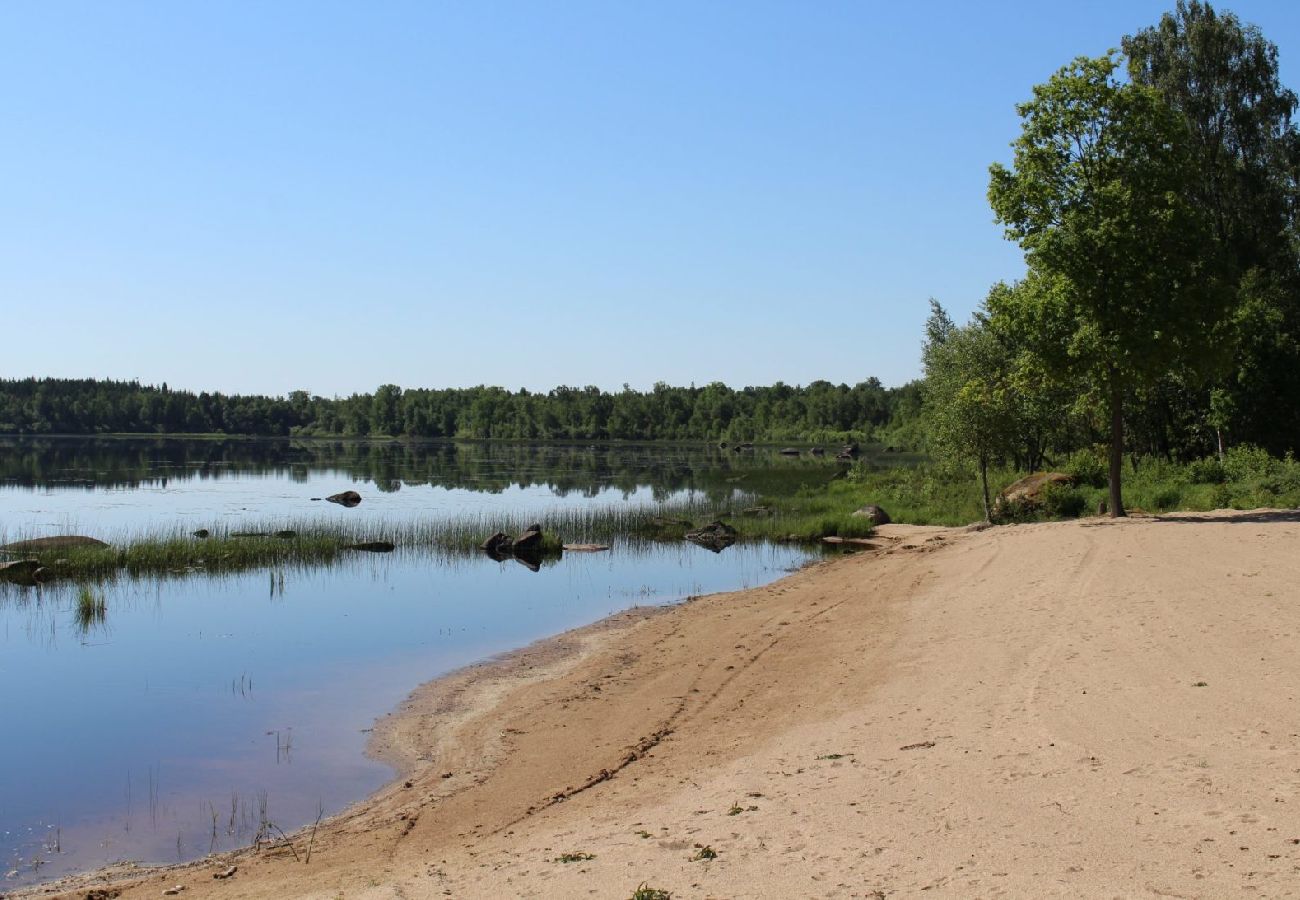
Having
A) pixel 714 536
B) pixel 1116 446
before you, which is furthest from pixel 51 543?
pixel 1116 446

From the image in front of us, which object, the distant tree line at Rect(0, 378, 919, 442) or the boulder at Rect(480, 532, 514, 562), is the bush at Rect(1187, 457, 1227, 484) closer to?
the boulder at Rect(480, 532, 514, 562)

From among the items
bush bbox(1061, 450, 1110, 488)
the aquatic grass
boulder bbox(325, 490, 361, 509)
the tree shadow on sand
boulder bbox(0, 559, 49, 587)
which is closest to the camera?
the aquatic grass

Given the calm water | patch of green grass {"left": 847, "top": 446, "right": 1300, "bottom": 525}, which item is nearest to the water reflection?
the calm water

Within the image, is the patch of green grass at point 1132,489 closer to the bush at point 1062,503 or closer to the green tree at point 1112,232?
the bush at point 1062,503

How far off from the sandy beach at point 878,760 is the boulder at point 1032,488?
14892 mm

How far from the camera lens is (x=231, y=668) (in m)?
19.2

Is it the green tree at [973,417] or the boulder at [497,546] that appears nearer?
the green tree at [973,417]

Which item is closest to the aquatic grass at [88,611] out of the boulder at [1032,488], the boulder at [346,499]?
the boulder at [1032,488]

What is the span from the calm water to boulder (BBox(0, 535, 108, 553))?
4.96 m

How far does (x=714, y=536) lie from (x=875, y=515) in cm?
620

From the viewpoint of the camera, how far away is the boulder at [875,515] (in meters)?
39.6

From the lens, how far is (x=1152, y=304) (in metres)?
25.1

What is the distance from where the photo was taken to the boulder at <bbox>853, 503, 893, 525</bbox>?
130ft

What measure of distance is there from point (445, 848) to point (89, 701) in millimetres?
10412
